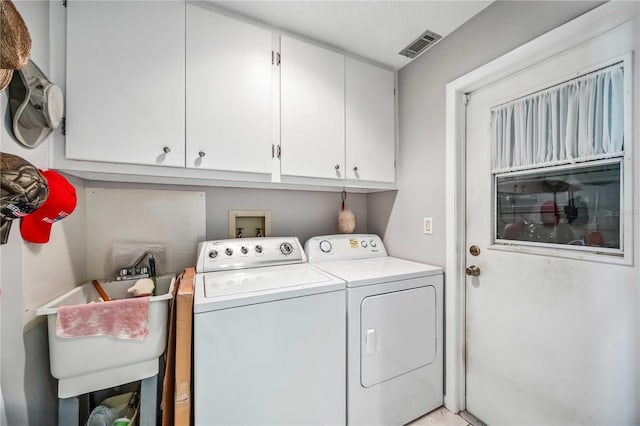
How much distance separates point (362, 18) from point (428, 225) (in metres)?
1.37

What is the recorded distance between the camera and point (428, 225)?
1733mm

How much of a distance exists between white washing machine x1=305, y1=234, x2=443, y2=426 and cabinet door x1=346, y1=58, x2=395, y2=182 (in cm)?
72

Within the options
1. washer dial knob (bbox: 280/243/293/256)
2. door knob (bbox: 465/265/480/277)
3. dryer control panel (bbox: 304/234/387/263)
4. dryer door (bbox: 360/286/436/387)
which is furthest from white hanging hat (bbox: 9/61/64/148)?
door knob (bbox: 465/265/480/277)

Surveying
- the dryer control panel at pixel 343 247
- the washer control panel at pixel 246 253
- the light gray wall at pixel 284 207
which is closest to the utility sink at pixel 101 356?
the washer control panel at pixel 246 253

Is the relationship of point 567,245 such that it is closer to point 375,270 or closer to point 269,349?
point 375,270

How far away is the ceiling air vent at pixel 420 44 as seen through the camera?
5.23 ft

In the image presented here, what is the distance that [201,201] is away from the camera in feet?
5.64

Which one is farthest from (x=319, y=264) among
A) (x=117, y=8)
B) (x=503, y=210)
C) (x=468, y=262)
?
(x=117, y=8)

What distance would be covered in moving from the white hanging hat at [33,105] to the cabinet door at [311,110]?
1004 millimetres

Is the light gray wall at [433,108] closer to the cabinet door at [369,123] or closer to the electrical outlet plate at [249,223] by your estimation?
the cabinet door at [369,123]

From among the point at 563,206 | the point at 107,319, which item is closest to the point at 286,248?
the point at 107,319

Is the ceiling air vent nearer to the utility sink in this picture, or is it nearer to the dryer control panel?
the dryer control panel

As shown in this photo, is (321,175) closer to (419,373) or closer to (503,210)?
(503,210)

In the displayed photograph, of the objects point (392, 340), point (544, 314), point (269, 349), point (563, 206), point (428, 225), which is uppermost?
point (563, 206)
